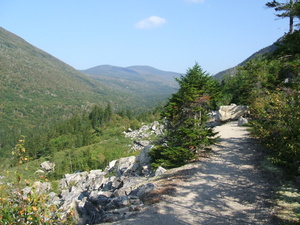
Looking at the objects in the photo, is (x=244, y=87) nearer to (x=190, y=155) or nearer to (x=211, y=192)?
(x=190, y=155)

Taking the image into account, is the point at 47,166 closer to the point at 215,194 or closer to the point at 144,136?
the point at 144,136

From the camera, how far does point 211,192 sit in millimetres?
10844

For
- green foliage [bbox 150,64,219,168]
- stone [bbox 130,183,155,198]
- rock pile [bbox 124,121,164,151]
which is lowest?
rock pile [bbox 124,121,164,151]

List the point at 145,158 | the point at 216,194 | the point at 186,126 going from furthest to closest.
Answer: the point at 145,158
the point at 186,126
the point at 216,194

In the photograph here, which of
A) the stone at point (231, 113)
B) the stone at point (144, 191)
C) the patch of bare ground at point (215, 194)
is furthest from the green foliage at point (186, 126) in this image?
the stone at point (231, 113)

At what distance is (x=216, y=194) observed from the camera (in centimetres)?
1058

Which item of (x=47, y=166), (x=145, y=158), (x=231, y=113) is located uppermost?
(x=231, y=113)

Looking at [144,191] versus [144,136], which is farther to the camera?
[144,136]

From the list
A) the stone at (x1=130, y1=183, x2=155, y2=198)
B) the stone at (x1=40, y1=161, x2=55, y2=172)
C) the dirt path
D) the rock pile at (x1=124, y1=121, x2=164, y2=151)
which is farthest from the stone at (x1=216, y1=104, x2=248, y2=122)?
the stone at (x1=40, y1=161, x2=55, y2=172)

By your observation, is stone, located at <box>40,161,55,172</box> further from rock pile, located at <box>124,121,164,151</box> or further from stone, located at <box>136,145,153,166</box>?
stone, located at <box>136,145,153,166</box>

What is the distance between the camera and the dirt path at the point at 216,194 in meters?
8.84

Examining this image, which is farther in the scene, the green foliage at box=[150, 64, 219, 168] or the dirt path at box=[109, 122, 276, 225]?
the green foliage at box=[150, 64, 219, 168]

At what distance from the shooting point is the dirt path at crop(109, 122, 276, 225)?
8.84 meters

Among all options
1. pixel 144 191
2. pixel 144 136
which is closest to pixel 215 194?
pixel 144 191
